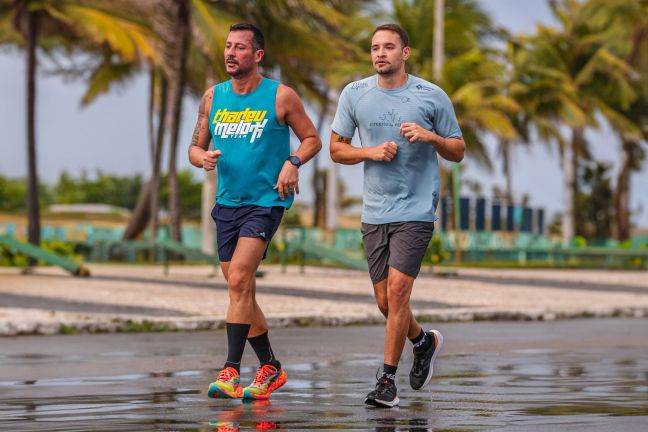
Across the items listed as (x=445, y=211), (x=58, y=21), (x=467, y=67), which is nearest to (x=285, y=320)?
(x=58, y=21)

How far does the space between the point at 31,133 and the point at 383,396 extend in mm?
→ 25323

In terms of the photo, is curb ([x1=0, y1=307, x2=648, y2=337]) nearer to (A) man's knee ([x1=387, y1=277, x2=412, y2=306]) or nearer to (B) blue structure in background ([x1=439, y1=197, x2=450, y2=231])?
(A) man's knee ([x1=387, y1=277, x2=412, y2=306])

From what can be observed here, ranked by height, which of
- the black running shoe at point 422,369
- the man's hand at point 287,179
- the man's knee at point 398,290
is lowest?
the black running shoe at point 422,369

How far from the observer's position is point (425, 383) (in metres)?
8.66

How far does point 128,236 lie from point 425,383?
134ft


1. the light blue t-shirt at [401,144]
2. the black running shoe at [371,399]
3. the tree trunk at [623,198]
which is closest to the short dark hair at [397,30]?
the light blue t-shirt at [401,144]

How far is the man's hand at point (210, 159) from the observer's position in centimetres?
813

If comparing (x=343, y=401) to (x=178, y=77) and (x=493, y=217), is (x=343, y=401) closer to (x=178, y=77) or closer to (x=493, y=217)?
(x=178, y=77)

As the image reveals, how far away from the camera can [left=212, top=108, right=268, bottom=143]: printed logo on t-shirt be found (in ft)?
26.9

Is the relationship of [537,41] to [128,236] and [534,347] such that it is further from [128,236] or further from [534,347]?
[534,347]

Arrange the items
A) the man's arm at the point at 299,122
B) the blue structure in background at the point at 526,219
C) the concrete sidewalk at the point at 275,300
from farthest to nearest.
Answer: the blue structure in background at the point at 526,219 < the concrete sidewalk at the point at 275,300 < the man's arm at the point at 299,122

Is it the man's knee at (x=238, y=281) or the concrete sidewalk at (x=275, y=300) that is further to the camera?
the concrete sidewalk at (x=275, y=300)

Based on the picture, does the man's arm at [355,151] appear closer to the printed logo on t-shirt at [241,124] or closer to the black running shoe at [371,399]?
the printed logo on t-shirt at [241,124]

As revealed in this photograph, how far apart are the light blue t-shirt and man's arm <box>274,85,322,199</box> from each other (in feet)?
0.85
